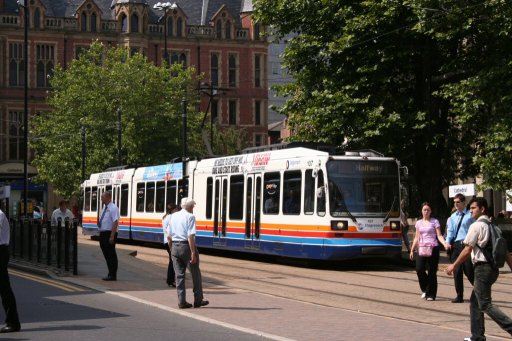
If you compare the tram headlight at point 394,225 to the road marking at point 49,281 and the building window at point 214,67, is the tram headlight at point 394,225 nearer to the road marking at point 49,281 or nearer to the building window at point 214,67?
the road marking at point 49,281

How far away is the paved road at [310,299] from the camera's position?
1310 centimetres

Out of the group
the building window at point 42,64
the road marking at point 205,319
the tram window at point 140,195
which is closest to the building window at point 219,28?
the building window at point 42,64

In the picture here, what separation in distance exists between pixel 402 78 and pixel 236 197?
717 centimetres

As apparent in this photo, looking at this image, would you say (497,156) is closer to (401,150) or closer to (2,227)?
(401,150)

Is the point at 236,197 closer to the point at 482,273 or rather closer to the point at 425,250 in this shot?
the point at 425,250

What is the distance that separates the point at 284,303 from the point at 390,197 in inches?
370

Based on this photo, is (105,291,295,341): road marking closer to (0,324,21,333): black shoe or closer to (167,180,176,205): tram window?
(0,324,21,333): black shoe

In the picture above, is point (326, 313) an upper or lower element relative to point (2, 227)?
lower

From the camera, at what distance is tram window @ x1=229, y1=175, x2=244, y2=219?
94.6 ft

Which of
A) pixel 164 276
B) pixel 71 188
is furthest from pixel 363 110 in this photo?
pixel 71 188

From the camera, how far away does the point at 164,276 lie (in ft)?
75.0

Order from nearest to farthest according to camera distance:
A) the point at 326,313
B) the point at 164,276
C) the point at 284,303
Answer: the point at 326,313
the point at 284,303
the point at 164,276

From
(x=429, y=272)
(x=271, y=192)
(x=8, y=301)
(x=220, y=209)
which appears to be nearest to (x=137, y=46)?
(x=220, y=209)

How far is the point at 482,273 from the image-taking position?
11320 millimetres
